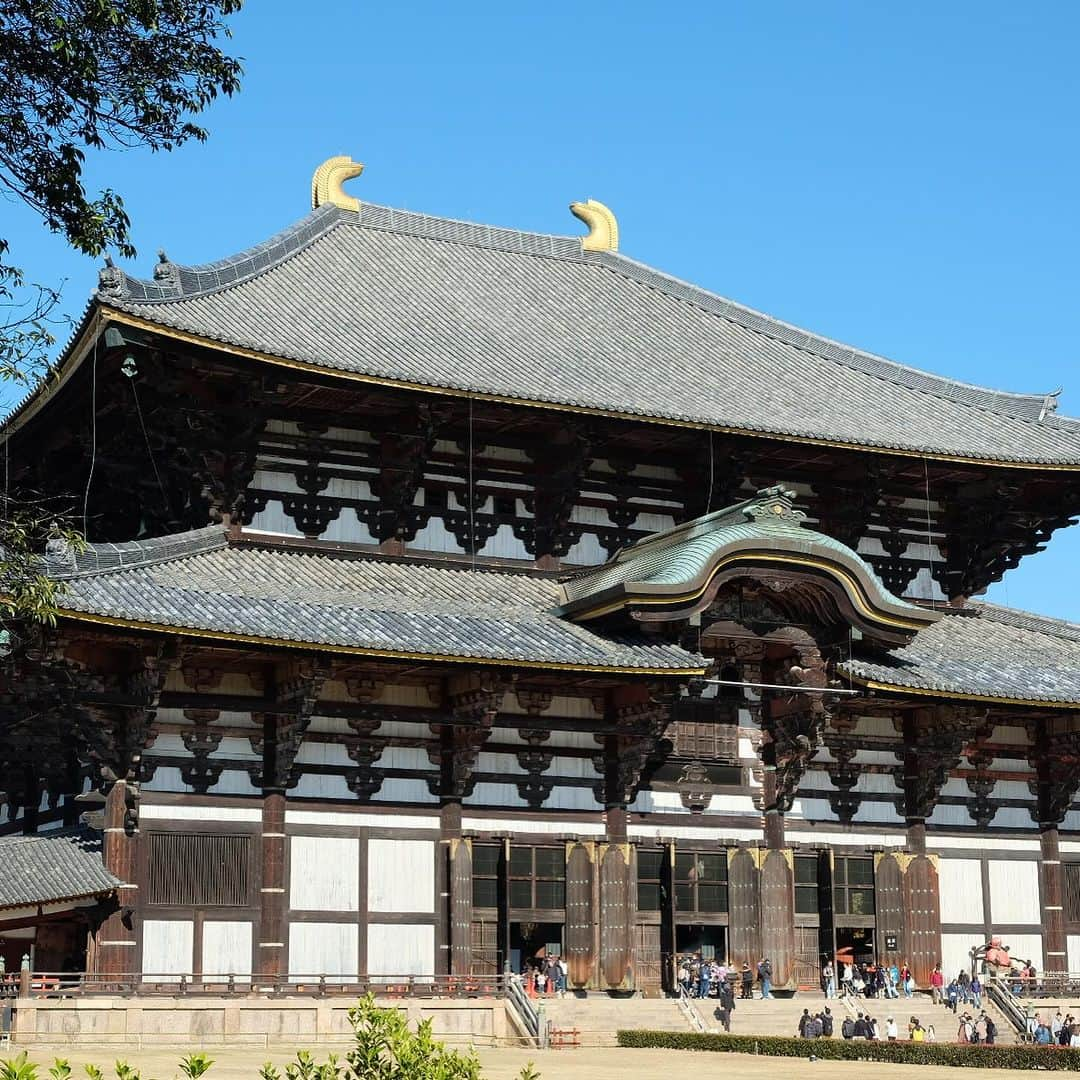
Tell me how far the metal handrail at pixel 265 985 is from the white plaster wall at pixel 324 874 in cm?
134

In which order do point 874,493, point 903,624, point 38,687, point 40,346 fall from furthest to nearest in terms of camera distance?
point 874,493, point 903,624, point 38,687, point 40,346

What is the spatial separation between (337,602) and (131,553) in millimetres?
3863

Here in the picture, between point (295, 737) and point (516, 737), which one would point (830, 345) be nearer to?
point (516, 737)

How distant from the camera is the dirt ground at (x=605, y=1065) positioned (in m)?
26.1

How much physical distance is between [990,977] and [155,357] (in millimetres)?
21031

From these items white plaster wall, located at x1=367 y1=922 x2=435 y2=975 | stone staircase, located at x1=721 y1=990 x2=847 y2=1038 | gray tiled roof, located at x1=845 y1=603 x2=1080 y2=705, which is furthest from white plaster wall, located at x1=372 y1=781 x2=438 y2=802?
gray tiled roof, located at x1=845 y1=603 x2=1080 y2=705

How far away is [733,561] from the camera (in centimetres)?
3644

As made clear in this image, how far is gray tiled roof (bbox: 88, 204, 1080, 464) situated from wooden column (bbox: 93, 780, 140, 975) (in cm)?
859

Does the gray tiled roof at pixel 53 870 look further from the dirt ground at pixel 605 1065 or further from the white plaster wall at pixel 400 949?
the white plaster wall at pixel 400 949

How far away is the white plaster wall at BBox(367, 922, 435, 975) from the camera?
114 feet

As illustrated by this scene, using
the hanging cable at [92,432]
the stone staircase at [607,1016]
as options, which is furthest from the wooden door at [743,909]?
the hanging cable at [92,432]

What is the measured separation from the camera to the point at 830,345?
48.5 m


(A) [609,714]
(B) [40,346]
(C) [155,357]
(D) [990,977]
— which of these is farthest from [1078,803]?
(B) [40,346]

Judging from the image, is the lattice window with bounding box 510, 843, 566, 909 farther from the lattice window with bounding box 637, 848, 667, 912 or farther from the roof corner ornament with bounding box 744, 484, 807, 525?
the roof corner ornament with bounding box 744, 484, 807, 525
